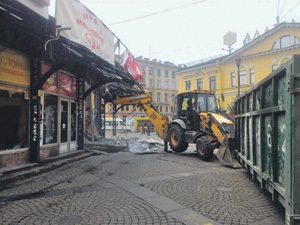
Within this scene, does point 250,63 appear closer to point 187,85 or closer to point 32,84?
point 187,85

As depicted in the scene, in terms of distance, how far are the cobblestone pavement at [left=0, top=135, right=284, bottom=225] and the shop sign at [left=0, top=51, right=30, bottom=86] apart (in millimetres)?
2992

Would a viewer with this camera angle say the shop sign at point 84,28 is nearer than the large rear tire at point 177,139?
Yes

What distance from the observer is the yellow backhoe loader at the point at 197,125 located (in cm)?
988

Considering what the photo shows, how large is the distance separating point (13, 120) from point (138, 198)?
4862mm

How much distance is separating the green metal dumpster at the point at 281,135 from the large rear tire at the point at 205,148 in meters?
4.45

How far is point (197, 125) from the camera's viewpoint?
480 inches

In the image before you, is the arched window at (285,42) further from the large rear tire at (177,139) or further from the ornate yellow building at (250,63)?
the large rear tire at (177,139)

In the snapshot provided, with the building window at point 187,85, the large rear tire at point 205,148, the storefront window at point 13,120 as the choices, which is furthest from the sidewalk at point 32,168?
the building window at point 187,85

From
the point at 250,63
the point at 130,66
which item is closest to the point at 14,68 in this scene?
the point at 130,66

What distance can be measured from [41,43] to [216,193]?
6.54 m

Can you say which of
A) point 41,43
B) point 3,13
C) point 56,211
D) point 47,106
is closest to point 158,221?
point 56,211

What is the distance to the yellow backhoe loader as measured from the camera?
9883 mm

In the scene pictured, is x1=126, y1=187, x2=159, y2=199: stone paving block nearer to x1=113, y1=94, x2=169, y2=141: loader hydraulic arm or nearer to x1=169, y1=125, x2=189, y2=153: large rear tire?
x1=169, y1=125, x2=189, y2=153: large rear tire

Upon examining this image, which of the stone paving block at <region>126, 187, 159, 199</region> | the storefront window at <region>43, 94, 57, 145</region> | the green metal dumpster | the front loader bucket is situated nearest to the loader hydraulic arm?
the front loader bucket
